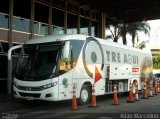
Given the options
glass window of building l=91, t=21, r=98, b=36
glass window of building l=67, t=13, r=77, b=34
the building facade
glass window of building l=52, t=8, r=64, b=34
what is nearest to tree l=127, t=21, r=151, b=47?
glass window of building l=91, t=21, r=98, b=36

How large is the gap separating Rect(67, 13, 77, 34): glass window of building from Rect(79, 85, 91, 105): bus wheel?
13545 mm

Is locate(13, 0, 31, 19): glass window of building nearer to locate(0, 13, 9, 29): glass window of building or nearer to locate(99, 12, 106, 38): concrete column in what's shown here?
locate(0, 13, 9, 29): glass window of building

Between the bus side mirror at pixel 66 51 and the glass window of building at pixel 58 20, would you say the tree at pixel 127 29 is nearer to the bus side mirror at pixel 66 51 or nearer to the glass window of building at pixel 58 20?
the glass window of building at pixel 58 20

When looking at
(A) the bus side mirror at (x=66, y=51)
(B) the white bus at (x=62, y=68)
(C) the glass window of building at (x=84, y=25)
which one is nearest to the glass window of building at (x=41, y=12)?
(C) the glass window of building at (x=84, y=25)

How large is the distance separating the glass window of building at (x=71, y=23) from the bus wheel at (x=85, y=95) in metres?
13.5

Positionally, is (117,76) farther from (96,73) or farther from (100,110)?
(100,110)

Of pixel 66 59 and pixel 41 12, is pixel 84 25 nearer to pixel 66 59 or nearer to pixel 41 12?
pixel 41 12

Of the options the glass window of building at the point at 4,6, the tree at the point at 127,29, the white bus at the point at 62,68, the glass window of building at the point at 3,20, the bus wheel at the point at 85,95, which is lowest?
the bus wheel at the point at 85,95

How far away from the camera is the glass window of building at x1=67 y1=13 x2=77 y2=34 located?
3042 centimetres

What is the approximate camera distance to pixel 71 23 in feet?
101

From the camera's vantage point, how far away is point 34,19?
83.8 feet

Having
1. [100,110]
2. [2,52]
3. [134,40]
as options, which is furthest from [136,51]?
[134,40]

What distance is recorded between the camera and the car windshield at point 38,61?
15.2 meters

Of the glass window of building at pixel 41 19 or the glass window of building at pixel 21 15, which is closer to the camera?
the glass window of building at pixel 21 15
